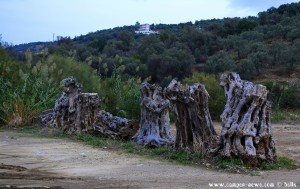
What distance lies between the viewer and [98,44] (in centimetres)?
4594

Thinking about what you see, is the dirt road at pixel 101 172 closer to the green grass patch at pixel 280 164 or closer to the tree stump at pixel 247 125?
the green grass patch at pixel 280 164

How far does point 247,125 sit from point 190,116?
153 cm

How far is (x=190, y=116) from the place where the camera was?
32.6 feet

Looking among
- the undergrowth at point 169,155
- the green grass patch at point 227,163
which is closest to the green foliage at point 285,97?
the undergrowth at point 169,155

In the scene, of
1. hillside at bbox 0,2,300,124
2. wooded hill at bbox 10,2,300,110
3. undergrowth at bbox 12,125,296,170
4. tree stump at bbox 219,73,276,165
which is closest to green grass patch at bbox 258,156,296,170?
undergrowth at bbox 12,125,296,170

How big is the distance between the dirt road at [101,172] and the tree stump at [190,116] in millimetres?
1009

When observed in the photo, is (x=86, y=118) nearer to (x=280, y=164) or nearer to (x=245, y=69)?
(x=280, y=164)

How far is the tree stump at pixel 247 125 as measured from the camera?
8484 mm

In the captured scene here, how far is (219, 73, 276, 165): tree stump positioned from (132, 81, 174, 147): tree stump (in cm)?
251

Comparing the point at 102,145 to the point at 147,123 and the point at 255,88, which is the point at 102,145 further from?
the point at 255,88

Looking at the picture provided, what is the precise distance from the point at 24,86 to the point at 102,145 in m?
6.41

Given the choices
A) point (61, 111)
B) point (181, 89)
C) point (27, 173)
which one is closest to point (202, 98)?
point (181, 89)

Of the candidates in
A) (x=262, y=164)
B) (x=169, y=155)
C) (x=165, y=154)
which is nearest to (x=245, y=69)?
(x=165, y=154)

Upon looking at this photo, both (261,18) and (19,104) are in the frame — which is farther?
(261,18)
